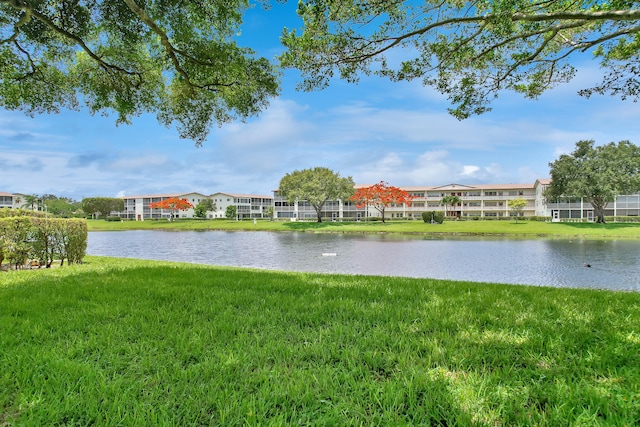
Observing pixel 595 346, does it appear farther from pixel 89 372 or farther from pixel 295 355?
pixel 89 372

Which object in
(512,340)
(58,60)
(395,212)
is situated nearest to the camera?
(512,340)

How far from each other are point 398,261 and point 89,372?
1559 cm

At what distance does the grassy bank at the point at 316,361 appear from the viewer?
6.93 feet

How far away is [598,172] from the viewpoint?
41625 mm

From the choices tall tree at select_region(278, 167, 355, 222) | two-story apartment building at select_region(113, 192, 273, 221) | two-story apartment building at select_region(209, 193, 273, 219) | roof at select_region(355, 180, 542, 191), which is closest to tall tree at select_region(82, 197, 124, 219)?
two-story apartment building at select_region(113, 192, 273, 221)

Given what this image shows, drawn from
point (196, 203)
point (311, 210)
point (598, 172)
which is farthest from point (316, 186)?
point (196, 203)

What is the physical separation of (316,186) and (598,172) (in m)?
36.7

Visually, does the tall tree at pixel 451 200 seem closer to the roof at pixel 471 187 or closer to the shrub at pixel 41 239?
the roof at pixel 471 187

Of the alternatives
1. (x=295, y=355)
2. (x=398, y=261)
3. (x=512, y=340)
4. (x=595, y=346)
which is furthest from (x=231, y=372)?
(x=398, y=261)

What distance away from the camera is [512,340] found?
3146 mm

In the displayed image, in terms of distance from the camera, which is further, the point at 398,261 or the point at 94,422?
the point at 398,261

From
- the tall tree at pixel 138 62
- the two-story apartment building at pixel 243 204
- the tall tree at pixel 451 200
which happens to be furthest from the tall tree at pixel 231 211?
the tall tree at pixel 138 62

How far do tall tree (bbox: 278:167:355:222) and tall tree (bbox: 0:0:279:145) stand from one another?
41439 mm

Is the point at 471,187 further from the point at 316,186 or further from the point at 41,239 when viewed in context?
the point at 41,239
